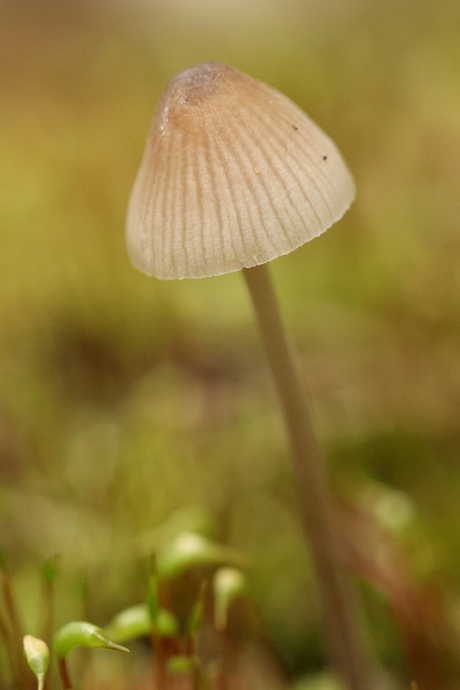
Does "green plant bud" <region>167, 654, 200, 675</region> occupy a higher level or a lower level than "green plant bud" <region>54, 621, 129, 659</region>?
lower

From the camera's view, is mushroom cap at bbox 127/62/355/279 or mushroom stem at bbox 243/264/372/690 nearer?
mushroom cap at bbox 127/62/355/279

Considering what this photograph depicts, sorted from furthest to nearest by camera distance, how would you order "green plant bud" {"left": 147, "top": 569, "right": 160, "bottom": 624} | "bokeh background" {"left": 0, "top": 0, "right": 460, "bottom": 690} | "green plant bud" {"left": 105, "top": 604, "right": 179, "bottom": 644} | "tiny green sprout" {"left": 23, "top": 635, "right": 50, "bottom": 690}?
1. "bokeh background" {"left": 0, "top": 0, "right": 460, "bottom": 690}
2. "green plant bud" {"left": 105, "top": 604, "right": 179, "bottom": 644}
3. "green plant bud" {"left": 147, "top": 569, "right": 160, "bottom": 624}
4. "tiny green sprout" {"left": 23, "top": 635, "right": 50, "bottom": 690}

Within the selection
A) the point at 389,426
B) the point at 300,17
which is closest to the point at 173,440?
the point at 389,426

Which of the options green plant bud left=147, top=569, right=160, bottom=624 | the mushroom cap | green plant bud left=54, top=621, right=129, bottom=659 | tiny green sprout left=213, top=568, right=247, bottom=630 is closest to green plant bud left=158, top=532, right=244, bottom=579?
tiny green sprout left=213, top=568, right=247, bottom=630

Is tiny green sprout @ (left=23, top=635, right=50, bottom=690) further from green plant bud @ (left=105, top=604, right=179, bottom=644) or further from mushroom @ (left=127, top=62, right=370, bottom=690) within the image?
mushroom @ (left=127, top=62, right=370, bottom=690)

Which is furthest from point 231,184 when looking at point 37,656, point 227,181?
point 37,656

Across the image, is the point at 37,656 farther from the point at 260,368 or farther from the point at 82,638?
the point at 260,368

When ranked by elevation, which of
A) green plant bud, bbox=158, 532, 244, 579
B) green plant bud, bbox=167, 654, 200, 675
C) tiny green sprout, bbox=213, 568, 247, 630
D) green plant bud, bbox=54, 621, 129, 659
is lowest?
green plant bud, bbox=167, 654, 200, 675

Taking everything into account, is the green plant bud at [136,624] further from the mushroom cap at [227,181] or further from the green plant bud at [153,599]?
the mushroom cap at [227,181]
